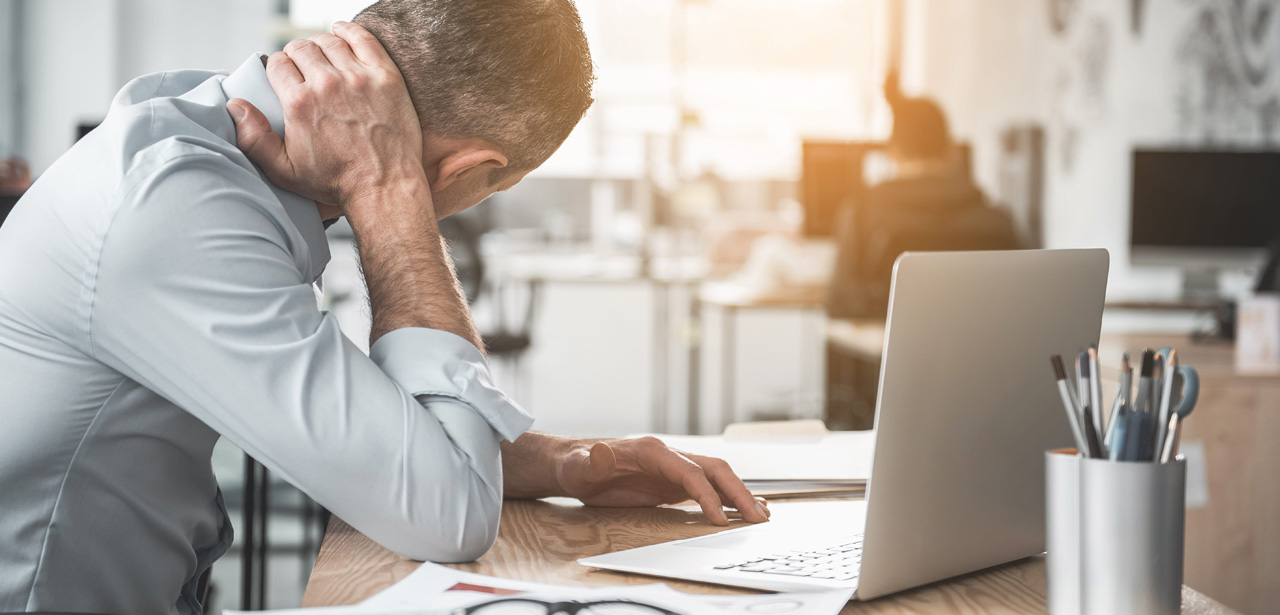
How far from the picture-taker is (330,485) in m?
0.64

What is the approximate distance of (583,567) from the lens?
657 mm

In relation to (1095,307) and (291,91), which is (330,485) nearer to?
(291,91)

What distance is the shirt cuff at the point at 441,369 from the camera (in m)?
0.70

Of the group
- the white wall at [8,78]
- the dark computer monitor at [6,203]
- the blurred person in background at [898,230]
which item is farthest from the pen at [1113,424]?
the white wall at [8,78]

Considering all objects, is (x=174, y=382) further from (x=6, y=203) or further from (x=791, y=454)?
(x=6, y=203)

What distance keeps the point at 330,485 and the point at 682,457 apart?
0.95 feet

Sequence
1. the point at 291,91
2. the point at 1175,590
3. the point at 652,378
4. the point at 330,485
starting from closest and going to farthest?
the point at 1175,590 < the point at 330,485 < the point at 291,91 < the point at 652,378

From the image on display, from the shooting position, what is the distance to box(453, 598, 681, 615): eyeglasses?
1.76ft

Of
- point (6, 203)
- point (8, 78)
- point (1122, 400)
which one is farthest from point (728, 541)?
point (8, 78)

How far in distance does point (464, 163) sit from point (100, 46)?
17.7 feet

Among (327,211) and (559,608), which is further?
(327,211)

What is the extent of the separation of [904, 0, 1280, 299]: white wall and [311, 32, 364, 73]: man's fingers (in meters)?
4.46

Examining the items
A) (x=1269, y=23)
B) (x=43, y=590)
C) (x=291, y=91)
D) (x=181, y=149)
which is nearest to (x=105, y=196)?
(x=181, y=149)

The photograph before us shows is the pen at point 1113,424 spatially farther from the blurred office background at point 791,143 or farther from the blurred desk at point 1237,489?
the blurred office background at point 791,143
